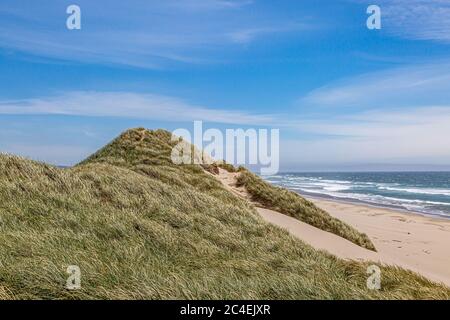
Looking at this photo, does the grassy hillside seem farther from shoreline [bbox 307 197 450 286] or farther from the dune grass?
the dune grass

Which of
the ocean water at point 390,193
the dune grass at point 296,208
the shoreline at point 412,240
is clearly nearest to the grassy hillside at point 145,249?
the shoreline at point 412,240

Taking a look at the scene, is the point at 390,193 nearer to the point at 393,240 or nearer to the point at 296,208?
the point at 393,240

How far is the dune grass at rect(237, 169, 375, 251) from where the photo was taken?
1541 cm

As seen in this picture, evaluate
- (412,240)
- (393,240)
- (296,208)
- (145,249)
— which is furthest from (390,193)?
(145,249)

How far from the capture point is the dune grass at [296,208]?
15414 mm

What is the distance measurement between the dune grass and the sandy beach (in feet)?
1.31

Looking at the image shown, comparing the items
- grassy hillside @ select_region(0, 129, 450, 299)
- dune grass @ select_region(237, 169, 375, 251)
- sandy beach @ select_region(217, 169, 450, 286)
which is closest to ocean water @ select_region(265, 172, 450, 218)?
sandy beach @ select_region(217, 169, 450, 286)

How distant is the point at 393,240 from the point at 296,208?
4870mm

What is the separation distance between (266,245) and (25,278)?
16.7ft

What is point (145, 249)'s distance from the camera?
728 cm

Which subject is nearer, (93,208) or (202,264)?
(202,264)

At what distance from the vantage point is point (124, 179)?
12.3m
